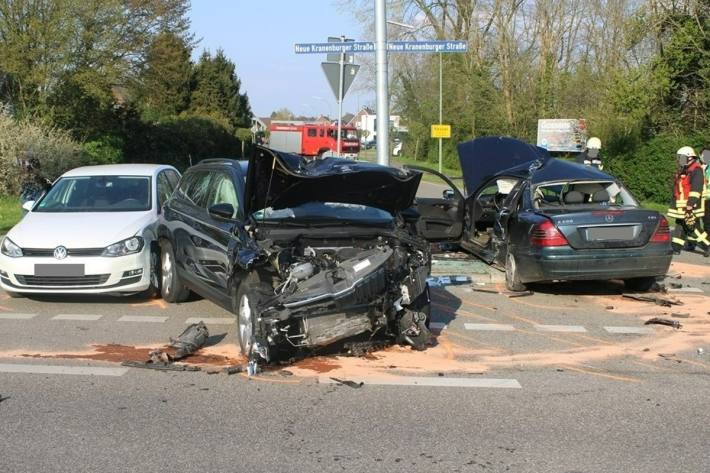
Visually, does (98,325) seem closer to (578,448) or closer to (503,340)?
(503,340)

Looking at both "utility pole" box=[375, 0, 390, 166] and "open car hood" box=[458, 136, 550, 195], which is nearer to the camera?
"open car hood" box=[458, 136, 550, 195]

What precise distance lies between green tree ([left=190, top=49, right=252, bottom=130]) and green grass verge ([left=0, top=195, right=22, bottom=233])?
35.0 metres

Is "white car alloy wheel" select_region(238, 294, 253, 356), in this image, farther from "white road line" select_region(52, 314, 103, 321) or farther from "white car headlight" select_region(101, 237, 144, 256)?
"white car headlight" select_region(101, 237, 144, 256)

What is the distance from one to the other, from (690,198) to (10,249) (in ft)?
34.9

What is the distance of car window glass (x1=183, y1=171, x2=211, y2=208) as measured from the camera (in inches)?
328

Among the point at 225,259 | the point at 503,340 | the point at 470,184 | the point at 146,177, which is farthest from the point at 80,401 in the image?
the point at 470,184

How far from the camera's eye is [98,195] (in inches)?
390

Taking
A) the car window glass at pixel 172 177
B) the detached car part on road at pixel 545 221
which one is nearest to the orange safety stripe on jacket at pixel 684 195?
the detached car part on road at pixel 545 221

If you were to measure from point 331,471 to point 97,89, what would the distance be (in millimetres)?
22669

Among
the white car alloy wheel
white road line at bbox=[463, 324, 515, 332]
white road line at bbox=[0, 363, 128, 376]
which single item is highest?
the white car alloy wheel

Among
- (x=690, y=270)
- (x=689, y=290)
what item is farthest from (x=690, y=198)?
(x=689, y=290)

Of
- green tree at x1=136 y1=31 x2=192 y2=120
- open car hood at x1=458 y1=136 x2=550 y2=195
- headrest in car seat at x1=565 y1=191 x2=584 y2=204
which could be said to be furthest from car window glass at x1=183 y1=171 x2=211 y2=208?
green tree at x1=136 y1=31 x2=192 y2=120

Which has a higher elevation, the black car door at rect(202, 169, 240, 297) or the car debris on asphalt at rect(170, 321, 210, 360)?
the black car door at rect(202, 169, 240, 297)

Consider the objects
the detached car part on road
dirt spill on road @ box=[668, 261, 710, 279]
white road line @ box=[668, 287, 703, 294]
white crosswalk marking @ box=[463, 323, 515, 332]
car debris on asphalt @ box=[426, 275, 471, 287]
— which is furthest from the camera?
dirt spill on road @ box=[668, 261, 710, 279]
